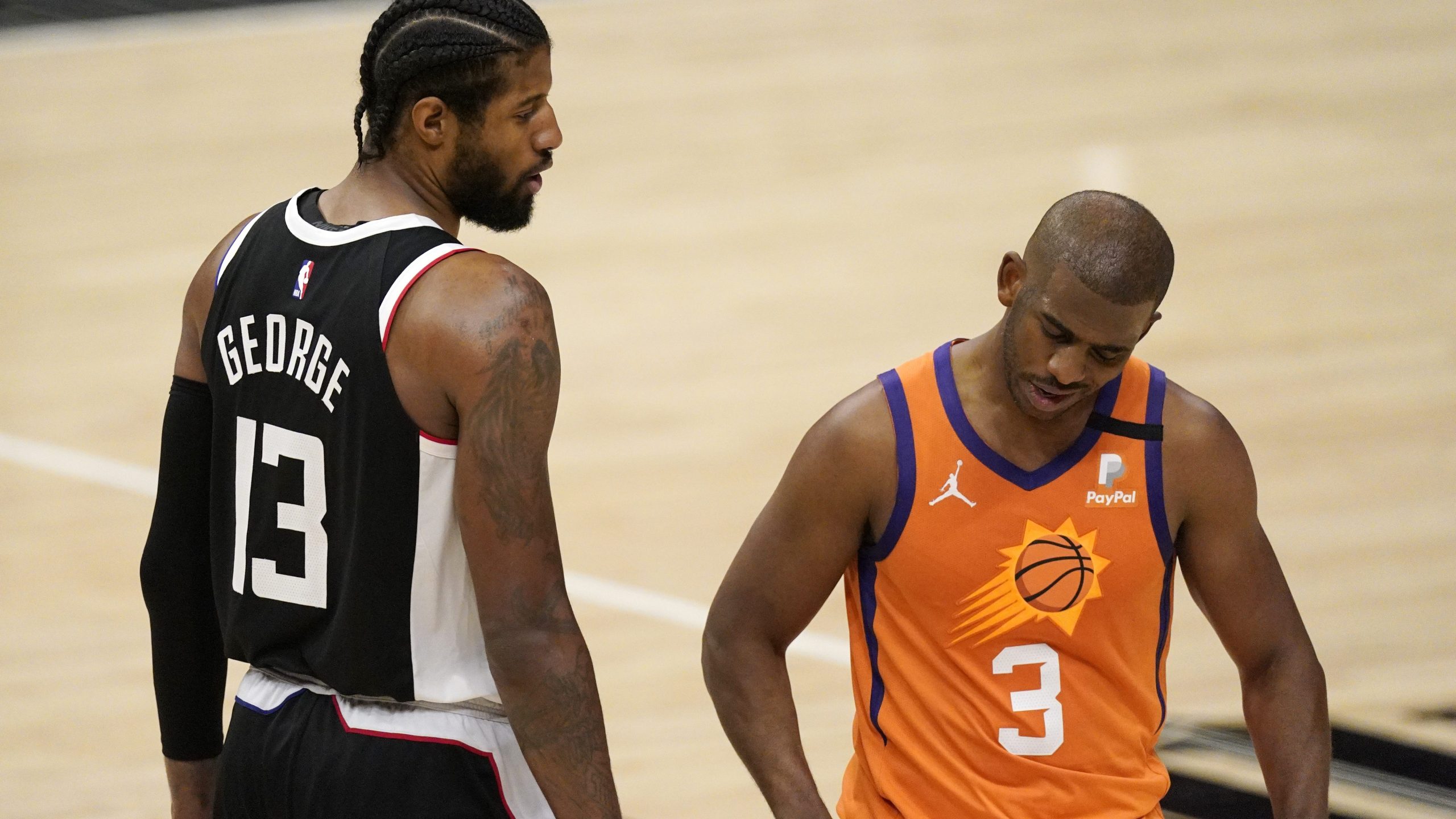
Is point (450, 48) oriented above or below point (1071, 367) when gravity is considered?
above

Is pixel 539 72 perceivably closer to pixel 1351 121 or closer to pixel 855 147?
pixel 855 147

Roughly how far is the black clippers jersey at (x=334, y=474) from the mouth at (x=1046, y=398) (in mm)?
822

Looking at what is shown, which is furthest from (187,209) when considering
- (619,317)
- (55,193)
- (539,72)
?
(539,72)

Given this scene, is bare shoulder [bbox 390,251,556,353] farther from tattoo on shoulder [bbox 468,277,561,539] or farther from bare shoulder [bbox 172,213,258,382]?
bare shoulder [bbox 172,213,258,382]

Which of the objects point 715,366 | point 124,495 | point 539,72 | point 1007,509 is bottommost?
point 124,495

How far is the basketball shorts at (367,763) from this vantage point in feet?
7.25

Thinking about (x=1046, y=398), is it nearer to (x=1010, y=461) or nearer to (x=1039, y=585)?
(x=1010, y=461)

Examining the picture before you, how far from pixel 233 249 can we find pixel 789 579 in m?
0.92

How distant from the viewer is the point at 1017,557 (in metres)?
2.48

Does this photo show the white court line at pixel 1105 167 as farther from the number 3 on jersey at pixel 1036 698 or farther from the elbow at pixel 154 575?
the elbow at pixel 154 575

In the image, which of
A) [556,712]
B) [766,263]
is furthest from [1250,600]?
[766,263]

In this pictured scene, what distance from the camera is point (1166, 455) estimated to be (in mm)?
2492

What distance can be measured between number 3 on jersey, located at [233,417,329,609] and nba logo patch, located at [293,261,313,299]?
18cm

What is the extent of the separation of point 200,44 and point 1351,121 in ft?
21.9
